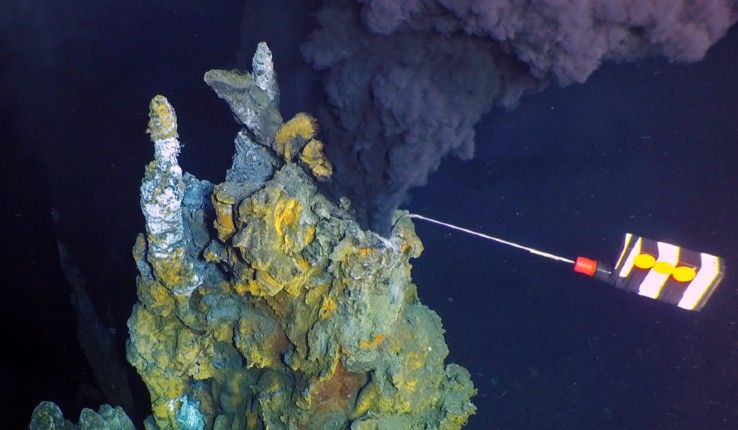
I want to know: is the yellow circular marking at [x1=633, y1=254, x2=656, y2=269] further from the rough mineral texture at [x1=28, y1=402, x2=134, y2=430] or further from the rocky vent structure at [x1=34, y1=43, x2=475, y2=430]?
the rough mineral texture at [x1=28, y1=402, x2=134, y2=430]


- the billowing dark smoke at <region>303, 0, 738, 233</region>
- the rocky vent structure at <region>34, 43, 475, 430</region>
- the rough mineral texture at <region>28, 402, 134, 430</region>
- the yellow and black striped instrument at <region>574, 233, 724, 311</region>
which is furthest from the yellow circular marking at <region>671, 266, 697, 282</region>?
the rough mineral texture at <region>28, 402, 134, 430</region>

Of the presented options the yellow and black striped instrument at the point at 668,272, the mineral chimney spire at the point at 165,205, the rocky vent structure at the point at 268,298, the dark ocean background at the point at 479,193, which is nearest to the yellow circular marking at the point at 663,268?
the yellow and black striped instrument at the point at 668,272

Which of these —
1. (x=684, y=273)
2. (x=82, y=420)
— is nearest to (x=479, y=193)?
(x=684, y=273)

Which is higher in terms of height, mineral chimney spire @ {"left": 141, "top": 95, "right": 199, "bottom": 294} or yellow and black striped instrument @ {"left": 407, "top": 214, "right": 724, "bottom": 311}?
yellow and black striped instrument @ {"left": 407, "top": 214, "right": 724, "bottom": 311}

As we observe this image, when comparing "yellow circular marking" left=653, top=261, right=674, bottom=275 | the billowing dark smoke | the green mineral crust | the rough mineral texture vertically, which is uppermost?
the billowing dark smoke

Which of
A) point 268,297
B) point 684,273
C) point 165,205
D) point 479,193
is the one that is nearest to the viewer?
point 684,273

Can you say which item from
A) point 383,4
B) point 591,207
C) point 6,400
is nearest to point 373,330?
point 383,4

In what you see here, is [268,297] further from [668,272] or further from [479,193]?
[479,193]
